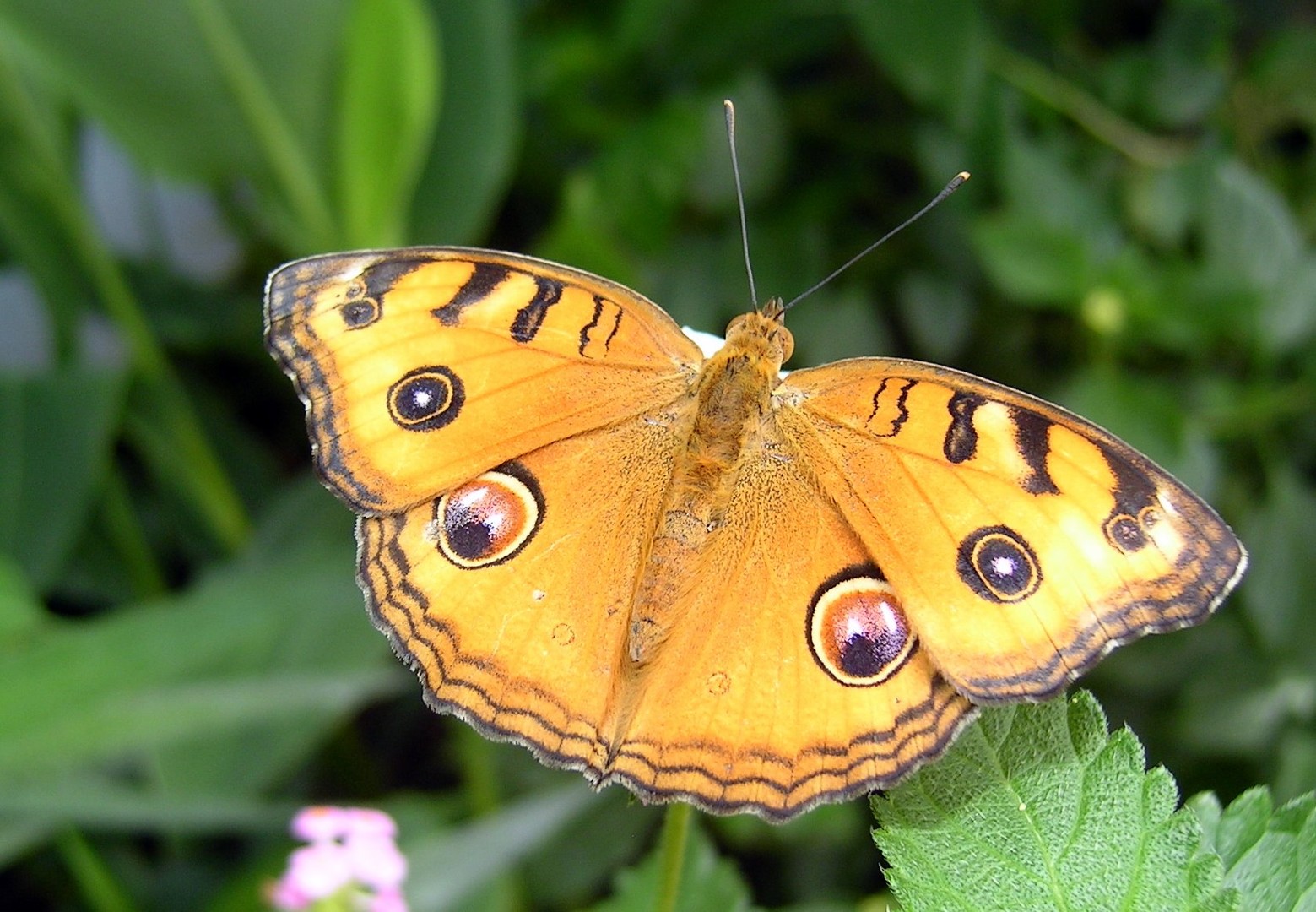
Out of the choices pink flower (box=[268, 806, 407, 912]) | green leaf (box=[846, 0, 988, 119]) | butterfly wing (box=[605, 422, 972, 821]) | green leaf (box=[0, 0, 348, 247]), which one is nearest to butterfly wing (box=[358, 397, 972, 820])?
butterfly wing (box=[605, 422, 972, 821])

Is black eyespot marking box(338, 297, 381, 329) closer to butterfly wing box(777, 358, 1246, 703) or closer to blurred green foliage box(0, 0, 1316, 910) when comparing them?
butterfly wing box(777, 358, 1246, 703)

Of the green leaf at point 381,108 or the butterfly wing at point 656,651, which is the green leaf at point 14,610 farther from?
the butterfly wing at point 656,651

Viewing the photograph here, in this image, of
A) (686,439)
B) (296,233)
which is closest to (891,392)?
(686,439)

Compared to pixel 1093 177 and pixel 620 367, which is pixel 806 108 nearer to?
pixel 1093 177

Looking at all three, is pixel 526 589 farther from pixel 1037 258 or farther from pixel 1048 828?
pixel 1037 258

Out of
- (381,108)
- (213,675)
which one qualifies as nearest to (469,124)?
(381,108)
